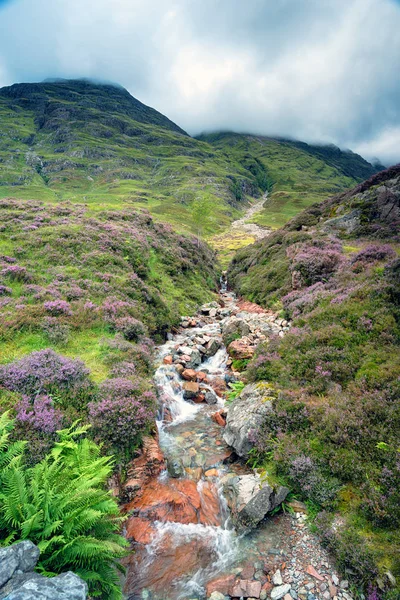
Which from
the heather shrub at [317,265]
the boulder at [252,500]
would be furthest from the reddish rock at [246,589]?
the heather shrub at [317,265]

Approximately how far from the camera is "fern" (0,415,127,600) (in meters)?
6.45

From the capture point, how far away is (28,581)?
5266 mm

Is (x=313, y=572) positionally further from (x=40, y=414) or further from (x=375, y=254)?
(x=375, y=254)

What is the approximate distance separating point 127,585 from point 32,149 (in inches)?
8998

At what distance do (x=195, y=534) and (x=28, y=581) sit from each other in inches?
234

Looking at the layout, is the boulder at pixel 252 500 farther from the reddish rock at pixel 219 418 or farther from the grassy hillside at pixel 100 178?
the grassy hillside at pixel 100 178

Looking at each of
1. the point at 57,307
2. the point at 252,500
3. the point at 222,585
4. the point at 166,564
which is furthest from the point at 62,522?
the point at 57,307

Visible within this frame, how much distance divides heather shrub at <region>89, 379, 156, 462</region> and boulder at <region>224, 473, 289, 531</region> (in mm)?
4258

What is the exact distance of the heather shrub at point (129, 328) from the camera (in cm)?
1814

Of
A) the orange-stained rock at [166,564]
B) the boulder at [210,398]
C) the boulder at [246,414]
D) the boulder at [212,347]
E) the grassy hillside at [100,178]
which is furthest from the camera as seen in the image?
the grassy hillside at [100,178]

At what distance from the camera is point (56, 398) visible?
Answer: 38.2ft

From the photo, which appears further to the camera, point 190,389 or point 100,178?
point 100,178

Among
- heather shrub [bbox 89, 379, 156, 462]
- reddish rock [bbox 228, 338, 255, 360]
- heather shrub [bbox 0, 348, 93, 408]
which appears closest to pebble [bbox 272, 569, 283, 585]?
heather shrub [bbox 89, 379, 156, 462]

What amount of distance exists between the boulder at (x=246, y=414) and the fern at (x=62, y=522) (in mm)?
5872
